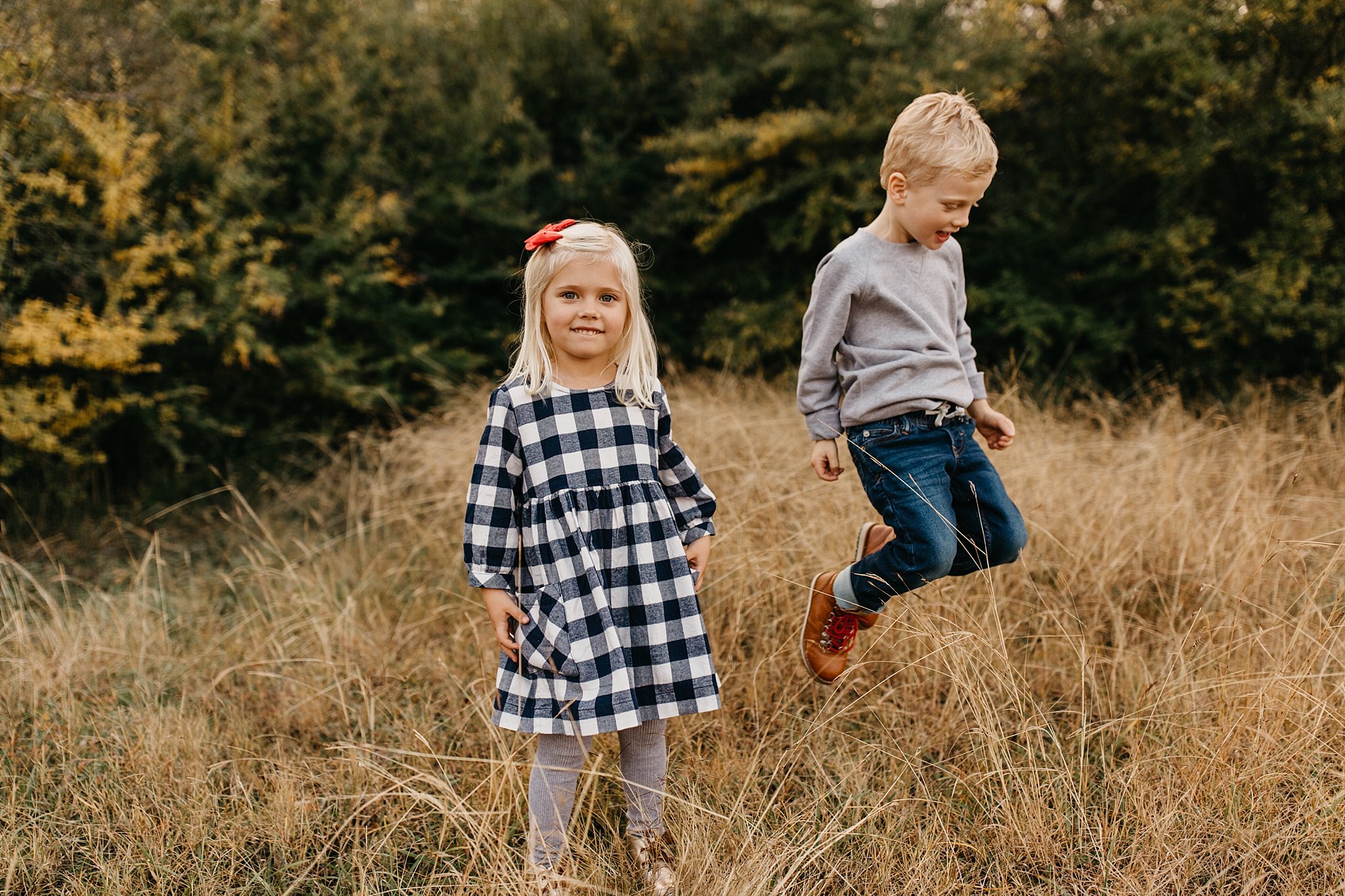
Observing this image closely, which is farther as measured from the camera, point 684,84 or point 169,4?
point 684,84

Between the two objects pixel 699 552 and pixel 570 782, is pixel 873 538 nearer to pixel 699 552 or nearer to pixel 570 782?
pixel 699 552

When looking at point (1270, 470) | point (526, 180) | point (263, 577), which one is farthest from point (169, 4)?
point (1270, 470)

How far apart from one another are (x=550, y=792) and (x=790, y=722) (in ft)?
2.75

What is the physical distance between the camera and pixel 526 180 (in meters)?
6.31

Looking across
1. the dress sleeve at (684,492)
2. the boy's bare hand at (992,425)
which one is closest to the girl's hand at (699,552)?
the dress sleeve at (684,492)

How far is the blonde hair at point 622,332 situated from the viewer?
193 centimetres

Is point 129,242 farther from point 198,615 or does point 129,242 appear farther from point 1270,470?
point 1270,470

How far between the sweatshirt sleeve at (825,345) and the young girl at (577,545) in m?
0.51

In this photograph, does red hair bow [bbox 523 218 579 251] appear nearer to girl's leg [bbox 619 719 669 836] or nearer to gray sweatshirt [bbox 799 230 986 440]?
gray sweatshirt [bbox 799 230 986 440]

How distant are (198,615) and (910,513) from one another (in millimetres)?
2926

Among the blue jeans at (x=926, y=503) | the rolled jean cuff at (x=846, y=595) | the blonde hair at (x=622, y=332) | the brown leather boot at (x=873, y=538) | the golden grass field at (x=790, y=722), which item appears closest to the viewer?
the blonde hair at (x=622, y=332)

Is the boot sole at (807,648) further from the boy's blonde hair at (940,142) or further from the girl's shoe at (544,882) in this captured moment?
the boy's blonde hair at (940,142)

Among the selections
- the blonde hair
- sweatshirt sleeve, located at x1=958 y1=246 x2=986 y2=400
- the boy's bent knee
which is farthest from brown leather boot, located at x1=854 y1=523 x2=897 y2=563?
the blonde hair

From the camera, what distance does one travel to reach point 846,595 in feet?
7.65
